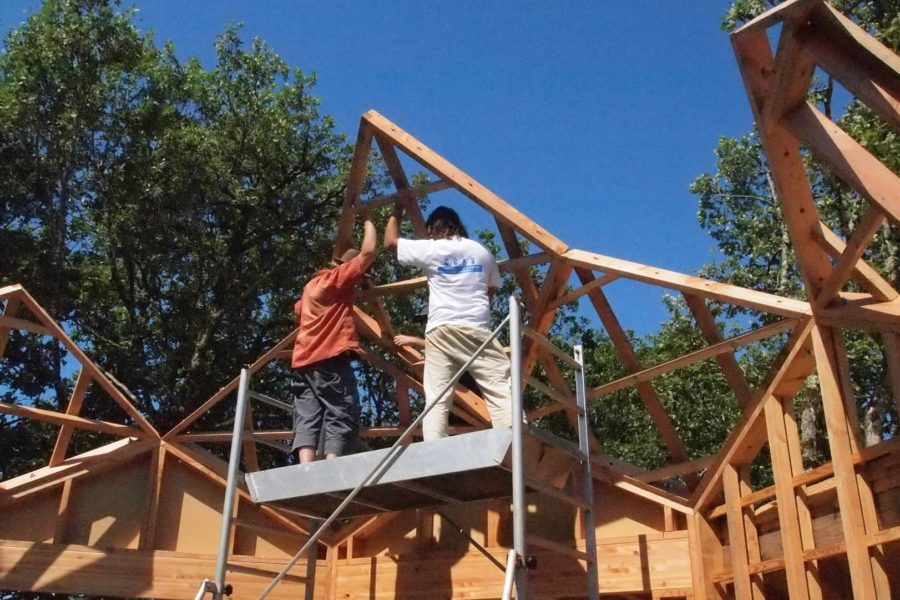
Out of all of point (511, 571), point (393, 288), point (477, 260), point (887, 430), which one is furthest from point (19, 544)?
point (887, 430)

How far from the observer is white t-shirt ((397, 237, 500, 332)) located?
4727mm

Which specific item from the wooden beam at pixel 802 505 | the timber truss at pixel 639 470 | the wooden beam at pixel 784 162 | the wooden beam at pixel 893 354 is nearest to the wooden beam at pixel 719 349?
the timber truss at pixel 639 470

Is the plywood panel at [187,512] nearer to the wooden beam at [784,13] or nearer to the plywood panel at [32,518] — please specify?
the plywood panel at [32,518]

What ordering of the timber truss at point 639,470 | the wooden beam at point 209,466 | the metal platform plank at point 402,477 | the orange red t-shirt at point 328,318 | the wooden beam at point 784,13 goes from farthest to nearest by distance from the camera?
the wooden beam at point 209,466, the orange red t-shirt at point 328,318, the metal platform plank at point 402,477, the timber truss at point 639,470, the wooden beam at point 784,13

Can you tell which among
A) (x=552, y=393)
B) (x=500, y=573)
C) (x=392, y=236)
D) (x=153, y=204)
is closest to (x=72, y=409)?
(x=392, y=236)

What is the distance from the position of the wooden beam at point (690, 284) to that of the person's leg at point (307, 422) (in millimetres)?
1896

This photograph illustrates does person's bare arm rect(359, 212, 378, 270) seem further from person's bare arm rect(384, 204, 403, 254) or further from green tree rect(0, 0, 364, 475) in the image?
green tree rect(0, 0, 364, 475)

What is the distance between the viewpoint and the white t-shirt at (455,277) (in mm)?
4727

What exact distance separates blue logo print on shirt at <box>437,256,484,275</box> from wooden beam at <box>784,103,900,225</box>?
1753 mm

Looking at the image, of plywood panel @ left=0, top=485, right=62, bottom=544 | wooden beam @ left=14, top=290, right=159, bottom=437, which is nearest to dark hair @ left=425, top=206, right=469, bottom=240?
wooden beam @ left=14, top=290, right=159, bottom=437

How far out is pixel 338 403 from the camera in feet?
16.7

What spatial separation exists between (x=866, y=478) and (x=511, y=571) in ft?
7.10

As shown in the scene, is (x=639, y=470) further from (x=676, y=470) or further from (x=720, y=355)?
(x=720, y=355)

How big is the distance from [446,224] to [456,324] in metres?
0.75
